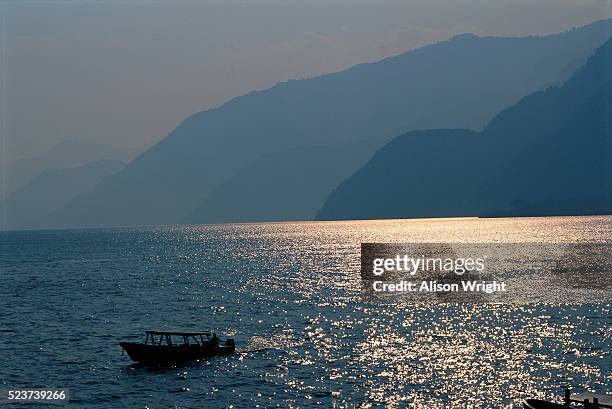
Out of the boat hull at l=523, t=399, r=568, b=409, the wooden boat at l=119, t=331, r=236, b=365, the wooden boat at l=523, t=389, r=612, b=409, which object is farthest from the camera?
the wooden boat at l=119, t=331, r=236, b=365

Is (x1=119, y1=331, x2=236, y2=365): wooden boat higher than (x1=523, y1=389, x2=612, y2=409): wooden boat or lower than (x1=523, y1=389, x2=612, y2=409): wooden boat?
lower

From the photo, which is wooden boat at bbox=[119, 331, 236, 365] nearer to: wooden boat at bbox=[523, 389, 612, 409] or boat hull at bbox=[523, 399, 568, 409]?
boat hull at bbox=[523, 399, 568, 409]

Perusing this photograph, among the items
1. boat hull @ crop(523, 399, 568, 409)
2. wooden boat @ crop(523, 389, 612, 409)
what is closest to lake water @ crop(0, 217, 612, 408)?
boat hull @ crop(523, 399, 568, 409)

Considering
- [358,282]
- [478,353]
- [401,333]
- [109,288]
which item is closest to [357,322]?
[401,333]

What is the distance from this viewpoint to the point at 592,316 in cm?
9231

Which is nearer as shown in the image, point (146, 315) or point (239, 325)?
point (239, 325)

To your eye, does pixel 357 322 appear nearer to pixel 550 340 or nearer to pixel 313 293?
pixel 550 340

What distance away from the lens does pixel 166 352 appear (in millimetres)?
71000

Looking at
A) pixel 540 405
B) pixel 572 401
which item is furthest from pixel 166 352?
pixel 572 401

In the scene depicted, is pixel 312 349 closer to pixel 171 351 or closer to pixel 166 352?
pixel 171 351

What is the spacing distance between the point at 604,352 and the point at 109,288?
334 ft

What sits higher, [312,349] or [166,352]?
[166,352]

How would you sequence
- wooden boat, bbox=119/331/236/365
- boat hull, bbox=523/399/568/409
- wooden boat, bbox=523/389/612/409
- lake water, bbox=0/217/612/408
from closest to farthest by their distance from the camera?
wooden boat, bbox=523/389/612/409
boat hull, bbox=523/399/568/409
lake water, bbox=0/217/612/408
wooden boat, bbox=119/331/236/365

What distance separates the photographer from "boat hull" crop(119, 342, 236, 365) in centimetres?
7062
